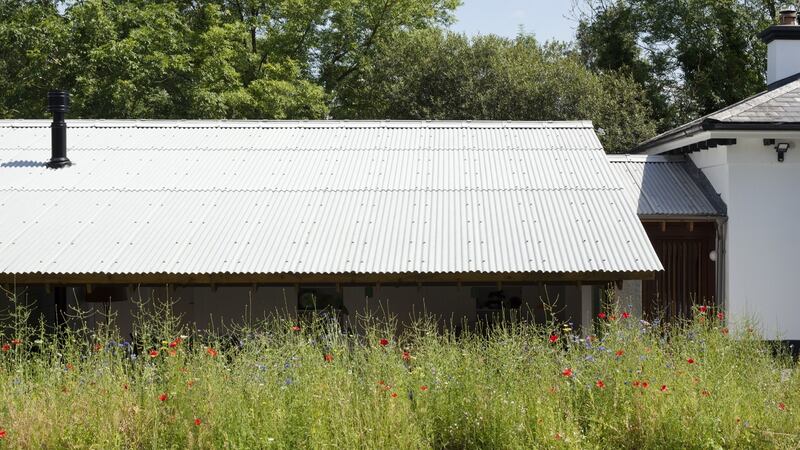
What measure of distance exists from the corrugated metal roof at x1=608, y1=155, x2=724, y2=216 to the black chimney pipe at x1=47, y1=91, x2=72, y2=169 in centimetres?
867

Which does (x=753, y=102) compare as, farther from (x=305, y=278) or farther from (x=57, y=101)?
(x=57, y=101)

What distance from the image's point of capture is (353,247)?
10.3 meters

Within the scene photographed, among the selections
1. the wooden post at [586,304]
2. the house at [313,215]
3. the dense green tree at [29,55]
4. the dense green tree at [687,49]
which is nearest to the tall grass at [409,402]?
the house at [313,215]

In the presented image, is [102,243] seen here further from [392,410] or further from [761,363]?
→ [761,363]

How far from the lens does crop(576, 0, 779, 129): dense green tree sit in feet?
92.7

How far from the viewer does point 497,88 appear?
2406cm

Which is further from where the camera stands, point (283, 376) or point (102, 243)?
point (102, 243)

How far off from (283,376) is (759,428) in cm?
368

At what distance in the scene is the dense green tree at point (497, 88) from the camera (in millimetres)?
24078

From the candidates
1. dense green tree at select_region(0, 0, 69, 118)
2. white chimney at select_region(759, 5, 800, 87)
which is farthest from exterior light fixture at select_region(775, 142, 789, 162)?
dense green tree at select_region(0, 0, 69, 118)

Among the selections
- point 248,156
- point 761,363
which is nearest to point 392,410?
point 761,363

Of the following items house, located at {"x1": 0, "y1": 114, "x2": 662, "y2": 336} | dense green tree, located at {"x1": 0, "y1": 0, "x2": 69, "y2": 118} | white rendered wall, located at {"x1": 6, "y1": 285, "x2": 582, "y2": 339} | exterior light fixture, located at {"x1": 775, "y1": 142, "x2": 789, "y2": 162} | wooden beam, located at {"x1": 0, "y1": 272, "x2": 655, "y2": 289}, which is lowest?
white rendered wall, located at {"x1": 6, "y1": 285, "x2": 582, "y2": 339}

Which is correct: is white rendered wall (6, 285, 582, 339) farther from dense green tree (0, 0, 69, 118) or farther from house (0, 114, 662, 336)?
dense green tree (0, 0, 69, 118)

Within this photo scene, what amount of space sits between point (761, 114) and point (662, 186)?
209 cm
